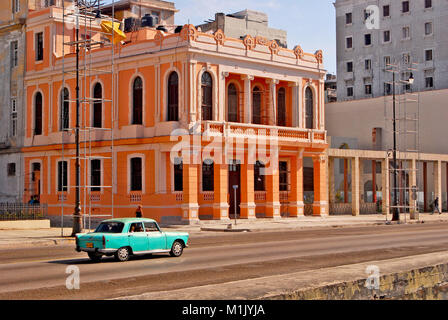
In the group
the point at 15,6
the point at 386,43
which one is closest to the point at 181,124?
the point at 15,6

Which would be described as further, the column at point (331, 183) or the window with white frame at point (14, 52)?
the column at point (331, 183)

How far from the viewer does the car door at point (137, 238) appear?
2233 cm

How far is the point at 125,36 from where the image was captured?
5181cm

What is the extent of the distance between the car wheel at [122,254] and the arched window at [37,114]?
1360 inches

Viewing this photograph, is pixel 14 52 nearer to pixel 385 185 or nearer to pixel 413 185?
pixel 385 185

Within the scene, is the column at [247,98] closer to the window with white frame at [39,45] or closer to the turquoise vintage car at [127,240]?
the window with white frame at [39,45]

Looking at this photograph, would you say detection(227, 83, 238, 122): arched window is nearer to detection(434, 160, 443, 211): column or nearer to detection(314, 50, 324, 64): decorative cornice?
detection(314, 50, 324, 64): decorative cornice

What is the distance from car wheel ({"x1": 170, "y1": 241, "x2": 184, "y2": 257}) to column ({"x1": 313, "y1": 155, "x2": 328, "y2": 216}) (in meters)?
31.0

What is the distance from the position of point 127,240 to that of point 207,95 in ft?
84.1

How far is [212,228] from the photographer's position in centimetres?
4147

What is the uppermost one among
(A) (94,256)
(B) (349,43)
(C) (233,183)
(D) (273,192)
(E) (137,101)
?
(B) (349,43)

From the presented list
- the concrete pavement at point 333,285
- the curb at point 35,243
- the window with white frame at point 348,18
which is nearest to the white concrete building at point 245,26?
the window with white frame at point 348,18
